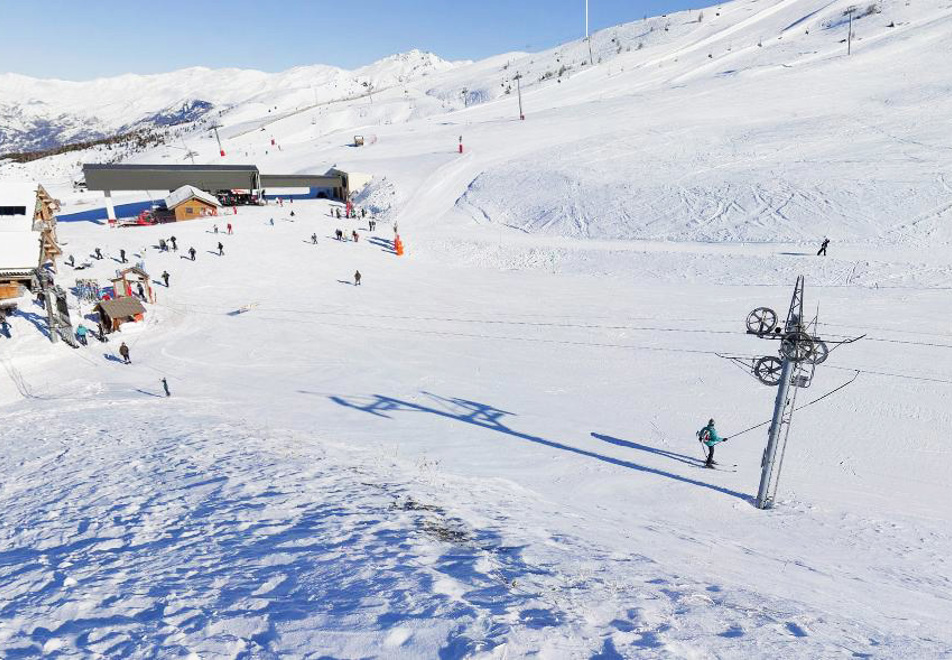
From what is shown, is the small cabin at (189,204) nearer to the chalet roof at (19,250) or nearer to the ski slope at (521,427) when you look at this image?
the ski slope at (521,427)

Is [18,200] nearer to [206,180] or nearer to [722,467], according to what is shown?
[206,180]

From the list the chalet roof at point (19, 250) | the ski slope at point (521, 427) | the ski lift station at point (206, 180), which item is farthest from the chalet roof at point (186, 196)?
the chalet roof at point (19, 250)

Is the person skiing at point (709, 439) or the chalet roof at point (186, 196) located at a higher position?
the chalet roof at point (186, 196)

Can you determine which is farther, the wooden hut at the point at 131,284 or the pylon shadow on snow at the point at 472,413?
the wooden hut at the point at 131,284

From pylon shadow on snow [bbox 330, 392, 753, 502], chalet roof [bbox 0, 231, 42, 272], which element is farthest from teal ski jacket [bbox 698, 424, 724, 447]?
chalet roof [bbox 0, 231, 42, 272]

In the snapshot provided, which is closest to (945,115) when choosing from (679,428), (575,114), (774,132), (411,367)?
(774,132)

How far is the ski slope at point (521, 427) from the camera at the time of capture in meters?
6.49

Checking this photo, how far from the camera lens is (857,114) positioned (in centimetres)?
4872

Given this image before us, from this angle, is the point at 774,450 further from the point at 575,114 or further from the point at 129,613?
the point at 575,114

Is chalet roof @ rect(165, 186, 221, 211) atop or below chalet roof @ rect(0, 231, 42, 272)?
atop

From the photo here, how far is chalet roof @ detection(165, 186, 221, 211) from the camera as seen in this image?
48.9 m

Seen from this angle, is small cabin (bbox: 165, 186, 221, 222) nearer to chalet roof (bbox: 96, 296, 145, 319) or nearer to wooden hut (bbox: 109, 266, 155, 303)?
wooden hut (bbox: 109, 266, 155, 303)

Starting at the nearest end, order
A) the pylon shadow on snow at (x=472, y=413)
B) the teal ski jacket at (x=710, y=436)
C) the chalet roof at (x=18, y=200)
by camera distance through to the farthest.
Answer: the teal ski jacket at (x=710, y=436) → the pylon shadow on snow at (x=472, y=413) → the chalet roof at (x=18, y=200)

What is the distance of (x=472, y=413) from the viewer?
667 inches
